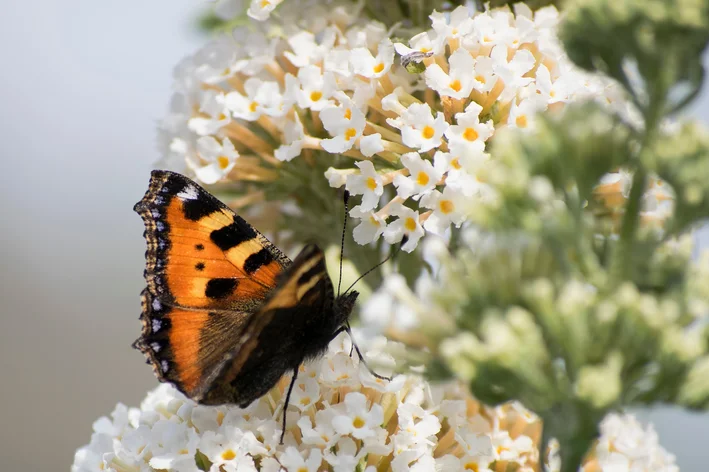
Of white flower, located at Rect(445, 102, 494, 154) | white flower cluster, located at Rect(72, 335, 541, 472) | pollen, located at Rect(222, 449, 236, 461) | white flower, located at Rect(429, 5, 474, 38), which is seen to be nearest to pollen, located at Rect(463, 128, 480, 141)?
white flower, located at Rect(445, 102, 494, 154)

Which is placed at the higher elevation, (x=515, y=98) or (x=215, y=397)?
(x=515, y=98)

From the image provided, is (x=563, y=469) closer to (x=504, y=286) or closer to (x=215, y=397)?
(x=504, y=286)

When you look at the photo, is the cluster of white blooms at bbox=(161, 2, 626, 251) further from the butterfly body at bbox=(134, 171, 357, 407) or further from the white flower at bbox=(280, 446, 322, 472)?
the white flower at bbox=(280, 446, 322, 472)

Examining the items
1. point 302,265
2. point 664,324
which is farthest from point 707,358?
point 302,265

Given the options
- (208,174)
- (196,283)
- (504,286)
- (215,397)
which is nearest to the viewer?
(504,286)

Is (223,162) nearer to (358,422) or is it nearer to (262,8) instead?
(262,8)

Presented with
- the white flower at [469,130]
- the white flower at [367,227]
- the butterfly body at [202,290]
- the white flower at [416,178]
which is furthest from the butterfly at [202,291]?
the white flower at [469,130]

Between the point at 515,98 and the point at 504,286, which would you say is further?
the point at 515,98

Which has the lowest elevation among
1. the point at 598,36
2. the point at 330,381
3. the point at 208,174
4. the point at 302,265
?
the point at 330,381
